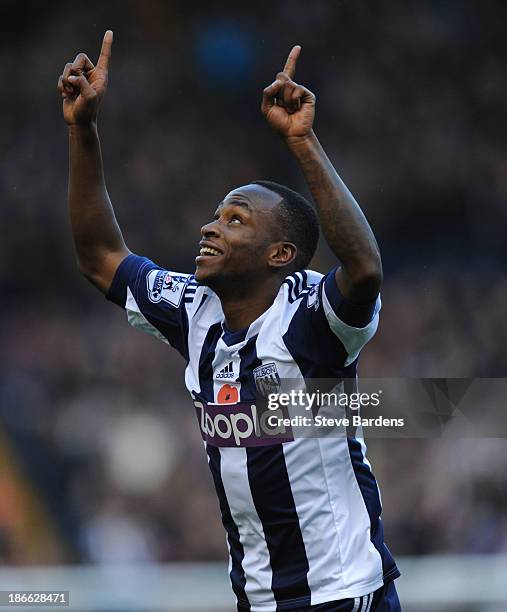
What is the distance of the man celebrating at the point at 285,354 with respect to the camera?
3373 mm

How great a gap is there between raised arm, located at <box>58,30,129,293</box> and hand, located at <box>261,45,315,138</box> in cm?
79

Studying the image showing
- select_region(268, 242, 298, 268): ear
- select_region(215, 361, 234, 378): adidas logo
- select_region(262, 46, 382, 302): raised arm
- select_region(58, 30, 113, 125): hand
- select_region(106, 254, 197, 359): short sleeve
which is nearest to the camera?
select_region(262, 46, 382, 302): raised arm

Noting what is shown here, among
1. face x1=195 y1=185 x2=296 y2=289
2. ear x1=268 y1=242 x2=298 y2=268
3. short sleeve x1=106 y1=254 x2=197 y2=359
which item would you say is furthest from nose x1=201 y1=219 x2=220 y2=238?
short sleeve x1=106 y1=254 x2=197 y2=359

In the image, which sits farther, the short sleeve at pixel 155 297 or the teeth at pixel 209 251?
the short sleeve at pixel 155 297

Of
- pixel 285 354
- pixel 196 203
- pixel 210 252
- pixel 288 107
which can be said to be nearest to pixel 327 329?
pixel 285 354

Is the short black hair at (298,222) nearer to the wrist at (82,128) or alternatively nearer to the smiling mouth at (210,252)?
the smiling mouth at (210,252)

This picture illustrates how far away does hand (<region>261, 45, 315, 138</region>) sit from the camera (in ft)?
11.1

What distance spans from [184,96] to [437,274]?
10.4ft

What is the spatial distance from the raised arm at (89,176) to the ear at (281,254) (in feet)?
2.27

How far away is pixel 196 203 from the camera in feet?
35.3

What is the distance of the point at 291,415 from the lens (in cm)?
358
